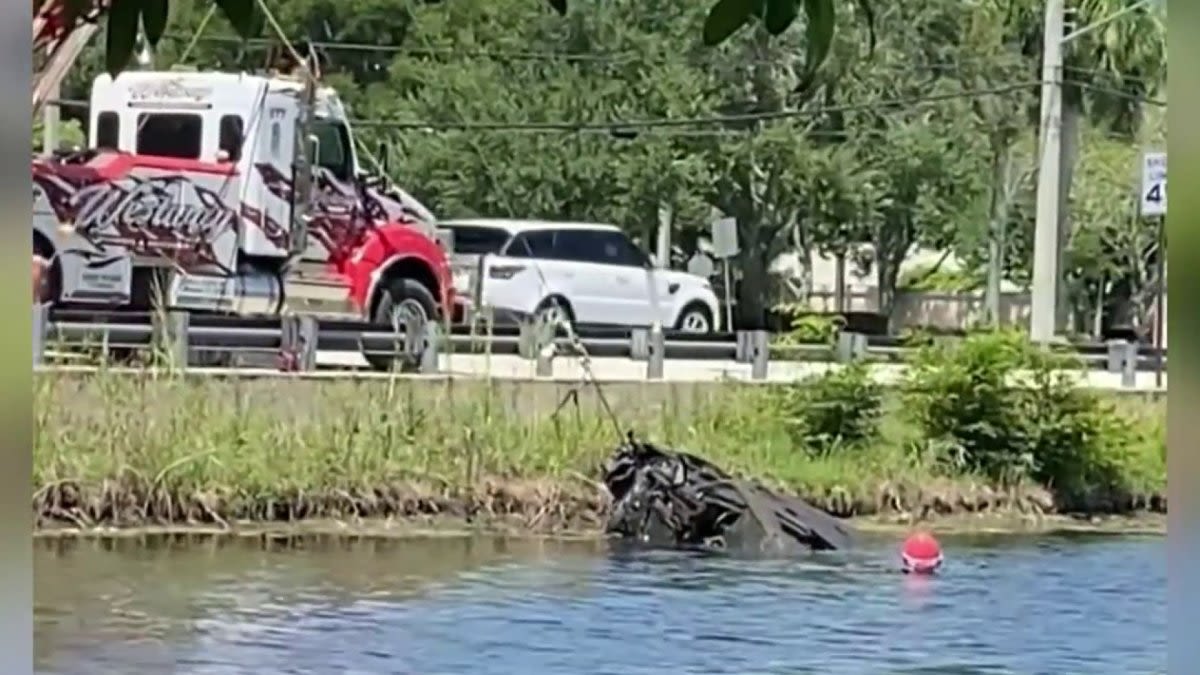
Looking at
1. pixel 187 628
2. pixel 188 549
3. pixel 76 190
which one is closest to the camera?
pixel 76 190

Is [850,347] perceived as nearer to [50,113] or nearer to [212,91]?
[212,91]

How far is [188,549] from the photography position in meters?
2.64

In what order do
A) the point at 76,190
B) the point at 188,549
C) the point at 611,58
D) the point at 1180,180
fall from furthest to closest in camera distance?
1. the point at 188,549
2. the point at 611,58
3. the point at 76,190
4. the point at 1180,180

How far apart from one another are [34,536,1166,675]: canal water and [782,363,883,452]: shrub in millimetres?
186

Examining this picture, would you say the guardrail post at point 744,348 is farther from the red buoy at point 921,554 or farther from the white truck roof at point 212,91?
the white truck roof at point 212,91

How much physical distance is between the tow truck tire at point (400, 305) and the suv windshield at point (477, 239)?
10cm

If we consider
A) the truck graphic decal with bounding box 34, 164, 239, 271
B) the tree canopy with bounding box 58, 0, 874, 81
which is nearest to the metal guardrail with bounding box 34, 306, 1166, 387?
the truck graphic decal with bounding box 34, 164, 239, 271

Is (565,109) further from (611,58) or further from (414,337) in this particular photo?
(414,337)

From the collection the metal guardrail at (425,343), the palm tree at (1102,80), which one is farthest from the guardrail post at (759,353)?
the palm tree at (1102,80)

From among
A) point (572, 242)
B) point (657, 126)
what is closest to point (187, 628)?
point (572, 242)

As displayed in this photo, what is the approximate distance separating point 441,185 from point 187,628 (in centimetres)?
73

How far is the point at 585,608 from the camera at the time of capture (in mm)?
2625

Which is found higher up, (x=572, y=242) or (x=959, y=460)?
(x=572, y=242)

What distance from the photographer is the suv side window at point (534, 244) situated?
2496 millimetres
